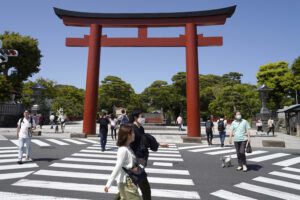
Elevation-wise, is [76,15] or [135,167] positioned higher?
[76,15]

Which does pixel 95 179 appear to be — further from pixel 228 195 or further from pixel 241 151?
pixel 241 151

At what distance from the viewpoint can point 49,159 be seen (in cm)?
908

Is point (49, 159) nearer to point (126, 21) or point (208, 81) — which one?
point (126, 21)

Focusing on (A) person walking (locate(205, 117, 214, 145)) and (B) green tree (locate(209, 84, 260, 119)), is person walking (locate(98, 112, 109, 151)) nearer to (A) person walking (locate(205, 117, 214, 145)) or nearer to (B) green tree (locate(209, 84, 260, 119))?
(A) person walking (locate(205, 117, 214, 145))

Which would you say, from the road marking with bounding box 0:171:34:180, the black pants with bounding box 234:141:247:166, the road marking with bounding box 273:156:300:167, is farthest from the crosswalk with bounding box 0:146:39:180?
the road marking with bounding box 273:156:300:167

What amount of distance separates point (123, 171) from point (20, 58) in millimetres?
36887

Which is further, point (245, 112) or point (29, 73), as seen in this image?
point (245, 112)

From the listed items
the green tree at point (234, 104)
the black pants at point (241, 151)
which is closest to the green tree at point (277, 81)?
the green tree at point (234, 104)

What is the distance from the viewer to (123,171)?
3.33 metres

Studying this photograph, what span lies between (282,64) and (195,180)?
4954cm

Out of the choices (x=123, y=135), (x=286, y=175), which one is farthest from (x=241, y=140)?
(x=123, y=135)

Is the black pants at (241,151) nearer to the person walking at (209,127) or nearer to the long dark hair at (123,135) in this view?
the long dark hair at (123,135)

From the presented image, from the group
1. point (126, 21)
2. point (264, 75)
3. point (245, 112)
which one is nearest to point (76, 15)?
point (126, 21)

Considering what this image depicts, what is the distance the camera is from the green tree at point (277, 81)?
4728 centimetres
